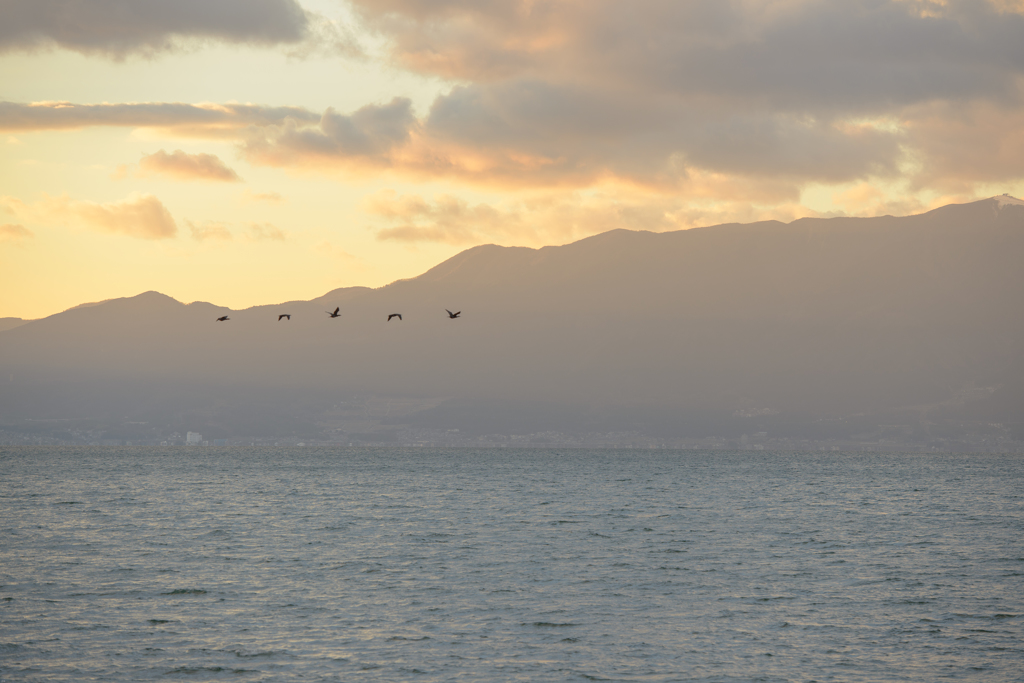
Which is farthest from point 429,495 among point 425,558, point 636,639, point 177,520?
point 636,639

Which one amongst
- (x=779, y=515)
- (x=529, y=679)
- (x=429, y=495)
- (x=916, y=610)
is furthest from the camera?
(x=429, y=495)

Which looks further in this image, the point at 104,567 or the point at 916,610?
the point at 104,567

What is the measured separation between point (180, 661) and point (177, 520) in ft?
168

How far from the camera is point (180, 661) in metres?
37.7

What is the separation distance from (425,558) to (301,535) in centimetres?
1585

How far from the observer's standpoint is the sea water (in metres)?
37.9

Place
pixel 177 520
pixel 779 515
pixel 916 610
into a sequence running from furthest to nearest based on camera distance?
pixel 779 515 → pixel 177 520 → pixel 916 610

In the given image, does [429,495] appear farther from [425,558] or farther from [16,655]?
[16,655]

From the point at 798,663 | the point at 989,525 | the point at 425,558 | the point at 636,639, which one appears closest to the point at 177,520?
the point at 425,558

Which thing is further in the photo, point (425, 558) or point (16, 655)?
point (425, 558)

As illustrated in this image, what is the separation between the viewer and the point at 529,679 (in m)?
36.1

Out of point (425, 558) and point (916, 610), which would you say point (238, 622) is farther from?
point (916, 610)

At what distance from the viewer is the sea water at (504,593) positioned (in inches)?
1494

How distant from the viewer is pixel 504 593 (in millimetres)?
51312
